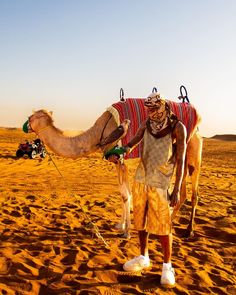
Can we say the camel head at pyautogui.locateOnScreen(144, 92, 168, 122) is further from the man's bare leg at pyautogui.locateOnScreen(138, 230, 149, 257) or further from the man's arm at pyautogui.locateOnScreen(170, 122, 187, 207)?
the man's bare leg at pyautogui.locateOnScreen(138, 230, 149, 257)

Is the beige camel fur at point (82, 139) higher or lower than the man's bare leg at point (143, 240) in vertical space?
higher

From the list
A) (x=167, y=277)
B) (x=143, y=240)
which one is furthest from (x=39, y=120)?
(x=167, y=277)

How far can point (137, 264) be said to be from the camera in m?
4.71

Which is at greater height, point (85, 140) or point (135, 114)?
point (135, 114)

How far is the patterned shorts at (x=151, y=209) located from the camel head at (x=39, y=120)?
7.24 ft

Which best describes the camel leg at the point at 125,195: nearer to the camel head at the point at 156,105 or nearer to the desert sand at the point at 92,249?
the desert sand at the point at 92,249

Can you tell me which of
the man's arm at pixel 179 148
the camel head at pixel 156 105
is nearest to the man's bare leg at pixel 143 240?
the man's arm at pixel 179 148

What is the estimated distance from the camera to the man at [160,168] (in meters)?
4.22

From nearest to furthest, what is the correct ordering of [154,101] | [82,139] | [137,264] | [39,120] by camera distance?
[154,101] < [137,264] < [39,120] < [82,139]

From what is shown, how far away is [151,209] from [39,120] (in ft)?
8.40

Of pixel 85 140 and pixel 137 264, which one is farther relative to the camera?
pixel 85 140

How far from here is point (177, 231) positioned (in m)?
6.78

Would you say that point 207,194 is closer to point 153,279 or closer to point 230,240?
point 230,240

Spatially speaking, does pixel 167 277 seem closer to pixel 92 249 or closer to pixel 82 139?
pixel 92 249
